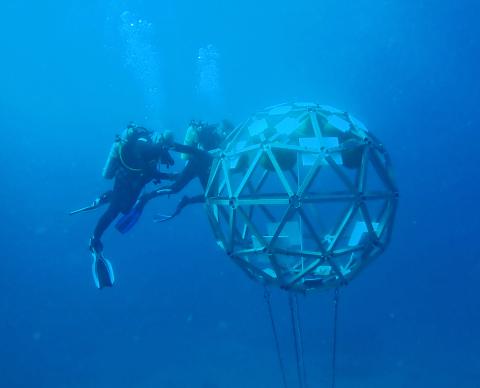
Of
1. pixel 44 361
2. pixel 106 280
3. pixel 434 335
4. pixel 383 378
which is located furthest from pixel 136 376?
pixel 106 280

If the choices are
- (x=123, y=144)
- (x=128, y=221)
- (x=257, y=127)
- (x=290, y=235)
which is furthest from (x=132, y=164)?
(x=290, y=235)

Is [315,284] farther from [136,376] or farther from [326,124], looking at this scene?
[136,376]

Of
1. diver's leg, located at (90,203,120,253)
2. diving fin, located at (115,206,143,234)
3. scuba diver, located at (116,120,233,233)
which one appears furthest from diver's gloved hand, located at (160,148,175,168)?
diver's leg, located at (90,203,120,253)

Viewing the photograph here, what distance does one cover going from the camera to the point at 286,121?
5367 millimetres

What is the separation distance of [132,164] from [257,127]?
2.75 meters

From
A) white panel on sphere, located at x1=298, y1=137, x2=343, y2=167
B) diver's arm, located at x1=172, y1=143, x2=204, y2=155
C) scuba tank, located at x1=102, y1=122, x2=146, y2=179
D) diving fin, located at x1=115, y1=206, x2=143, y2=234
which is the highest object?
scuba tank, located at x1=102, y1=122, x2=146, y2=179

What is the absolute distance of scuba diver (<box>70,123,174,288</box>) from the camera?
7.08 metres

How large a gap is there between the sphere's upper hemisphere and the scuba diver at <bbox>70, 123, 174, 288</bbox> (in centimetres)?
162

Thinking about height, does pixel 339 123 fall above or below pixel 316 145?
above

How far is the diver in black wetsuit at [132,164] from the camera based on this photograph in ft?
23.2

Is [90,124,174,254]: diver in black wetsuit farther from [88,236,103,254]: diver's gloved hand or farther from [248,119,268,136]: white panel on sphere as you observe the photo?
[248,119,268,136]: white panel on sphere

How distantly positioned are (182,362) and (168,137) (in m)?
23.2

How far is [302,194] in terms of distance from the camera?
4.73 metres

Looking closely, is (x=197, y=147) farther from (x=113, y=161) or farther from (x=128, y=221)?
(x=128, y=221)
